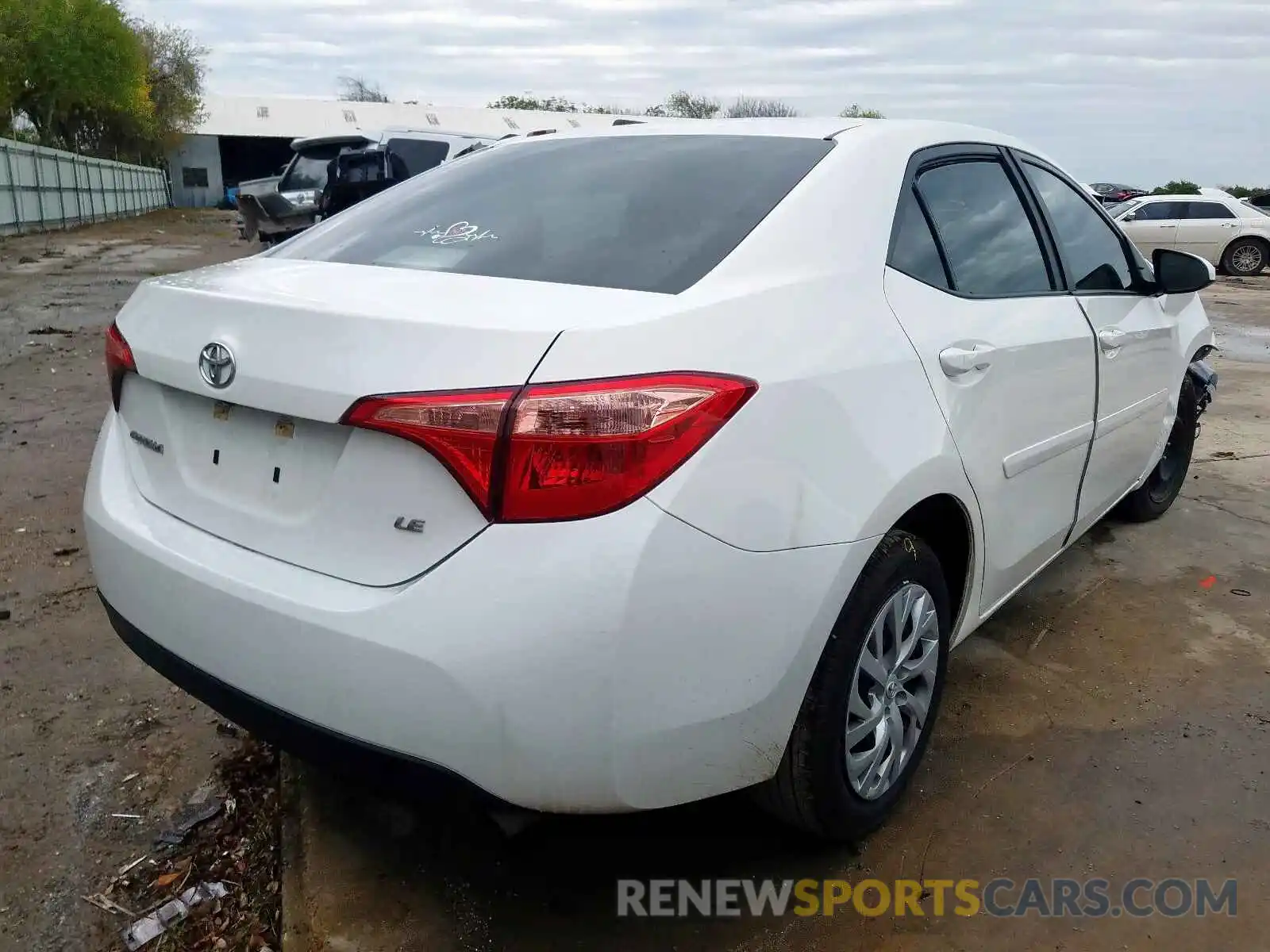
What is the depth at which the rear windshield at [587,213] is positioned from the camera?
6.81 ft

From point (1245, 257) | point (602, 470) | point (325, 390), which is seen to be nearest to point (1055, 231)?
point (602, 470)

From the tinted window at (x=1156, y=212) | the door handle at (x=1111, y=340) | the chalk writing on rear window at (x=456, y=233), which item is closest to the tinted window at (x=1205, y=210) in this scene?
the tinted window at (x=1156, y=212)

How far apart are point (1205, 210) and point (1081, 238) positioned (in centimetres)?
1899

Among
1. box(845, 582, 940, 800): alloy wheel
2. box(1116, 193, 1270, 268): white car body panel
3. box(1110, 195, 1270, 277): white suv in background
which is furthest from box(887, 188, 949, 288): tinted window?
box(1110, 195, 1270, 277): white suv in background

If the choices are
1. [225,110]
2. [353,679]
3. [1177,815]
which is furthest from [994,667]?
[225,110]

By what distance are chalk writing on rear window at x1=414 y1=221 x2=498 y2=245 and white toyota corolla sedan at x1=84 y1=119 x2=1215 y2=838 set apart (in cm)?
2

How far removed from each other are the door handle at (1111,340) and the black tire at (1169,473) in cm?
144

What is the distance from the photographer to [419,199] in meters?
2.70

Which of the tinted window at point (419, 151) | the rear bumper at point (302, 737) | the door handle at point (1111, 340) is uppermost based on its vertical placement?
the tinted window at point (419, 151)

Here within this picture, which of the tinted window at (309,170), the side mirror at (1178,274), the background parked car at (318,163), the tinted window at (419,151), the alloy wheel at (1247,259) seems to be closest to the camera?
the side mirror at (1178,274)

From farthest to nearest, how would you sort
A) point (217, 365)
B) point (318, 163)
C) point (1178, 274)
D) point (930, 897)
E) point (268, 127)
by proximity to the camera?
point (268, 127), point (318, 163), point (1178, 274), point (930, 897), point (217, 365)

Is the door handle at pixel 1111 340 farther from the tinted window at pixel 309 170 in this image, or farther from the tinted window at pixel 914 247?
the tinted window at pixel 309 170

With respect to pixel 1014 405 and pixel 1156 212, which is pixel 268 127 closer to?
pixel 1156 212

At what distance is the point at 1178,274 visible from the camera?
3.64 metres
